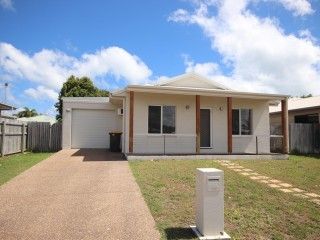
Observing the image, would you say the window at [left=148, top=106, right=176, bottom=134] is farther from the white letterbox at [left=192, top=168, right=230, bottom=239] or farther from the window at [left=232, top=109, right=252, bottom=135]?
the white letterbox at [left=192, top=168, right=230, bottom=239]

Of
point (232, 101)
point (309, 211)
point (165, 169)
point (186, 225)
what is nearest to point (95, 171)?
point (165, 169)

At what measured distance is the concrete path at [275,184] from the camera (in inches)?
331

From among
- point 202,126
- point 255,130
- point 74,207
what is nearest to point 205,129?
point 202,126

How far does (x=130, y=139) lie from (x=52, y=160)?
3.42 meters

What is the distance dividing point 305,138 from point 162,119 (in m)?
9.67

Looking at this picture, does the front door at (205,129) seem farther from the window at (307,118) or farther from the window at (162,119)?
the window at (307,118)

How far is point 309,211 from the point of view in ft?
22.9

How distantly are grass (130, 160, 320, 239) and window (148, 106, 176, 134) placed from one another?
5.84 m

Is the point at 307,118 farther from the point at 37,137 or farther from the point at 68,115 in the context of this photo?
the point at 37,137

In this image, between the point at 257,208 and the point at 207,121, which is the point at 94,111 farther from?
the point at 257,208

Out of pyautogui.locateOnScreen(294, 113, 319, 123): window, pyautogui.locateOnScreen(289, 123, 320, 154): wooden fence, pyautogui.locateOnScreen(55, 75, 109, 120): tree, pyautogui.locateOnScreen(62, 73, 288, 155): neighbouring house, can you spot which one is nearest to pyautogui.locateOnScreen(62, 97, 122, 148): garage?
pyautogui.locateOnScreen(62, 73, 288, 155): neighbouring house

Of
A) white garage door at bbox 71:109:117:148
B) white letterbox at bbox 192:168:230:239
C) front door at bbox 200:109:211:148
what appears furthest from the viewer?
white garage door at bbox 71:109:117:148

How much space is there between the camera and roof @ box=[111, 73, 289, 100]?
15.1 metres

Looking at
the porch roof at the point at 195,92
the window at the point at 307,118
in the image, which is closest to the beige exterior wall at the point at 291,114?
the window at the point at 307,118
